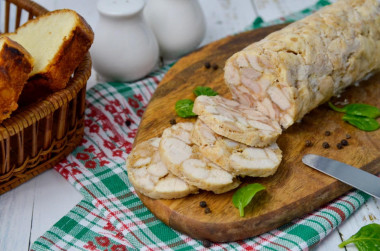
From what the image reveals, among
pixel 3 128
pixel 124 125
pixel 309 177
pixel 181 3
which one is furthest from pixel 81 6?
pixel 309 177

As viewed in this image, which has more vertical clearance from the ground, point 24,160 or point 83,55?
point 83,55

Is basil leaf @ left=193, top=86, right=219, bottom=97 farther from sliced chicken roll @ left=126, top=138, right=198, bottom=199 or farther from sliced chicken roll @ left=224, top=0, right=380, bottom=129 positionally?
sliced chicken roll @ left=126, top=138, right=198, bottom=199

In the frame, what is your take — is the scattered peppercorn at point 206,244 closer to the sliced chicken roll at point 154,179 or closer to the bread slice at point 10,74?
the sliced chicken roll at point 154,179

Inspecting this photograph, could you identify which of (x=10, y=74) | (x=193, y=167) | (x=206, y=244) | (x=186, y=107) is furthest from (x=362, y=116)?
(x=10, y=74)

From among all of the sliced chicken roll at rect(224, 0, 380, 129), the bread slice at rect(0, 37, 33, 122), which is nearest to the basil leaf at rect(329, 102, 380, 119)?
the sliced chicken roll at rect(224, 0, 380, 129)

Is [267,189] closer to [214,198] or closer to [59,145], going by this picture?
[214,198]

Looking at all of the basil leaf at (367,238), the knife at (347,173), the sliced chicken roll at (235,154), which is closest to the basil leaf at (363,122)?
the knife at (347,173)

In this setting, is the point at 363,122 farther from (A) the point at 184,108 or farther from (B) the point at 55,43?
(B) the point at 55,43
